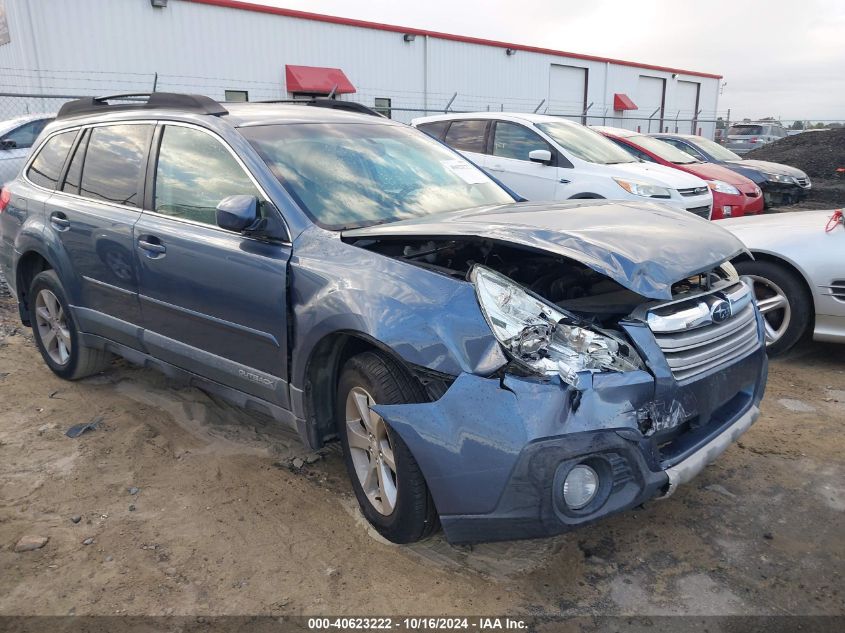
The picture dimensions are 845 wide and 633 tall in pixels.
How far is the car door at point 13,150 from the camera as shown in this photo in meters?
9.74

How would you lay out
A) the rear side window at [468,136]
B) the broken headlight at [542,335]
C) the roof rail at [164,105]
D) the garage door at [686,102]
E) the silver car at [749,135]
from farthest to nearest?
1. the garage door at [686,102]
2. the silver car at [749,135]
3. the rear side window at [468,136]
4. the roof rail at [164,105]
5. the broken headlight at [542,335]

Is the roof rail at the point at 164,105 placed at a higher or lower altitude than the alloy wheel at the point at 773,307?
higher

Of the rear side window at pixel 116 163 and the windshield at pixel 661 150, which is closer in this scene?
the rear side window at pixel 116 163

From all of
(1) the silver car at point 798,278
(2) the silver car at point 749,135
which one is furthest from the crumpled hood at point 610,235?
(2) the silver car at point 749,135

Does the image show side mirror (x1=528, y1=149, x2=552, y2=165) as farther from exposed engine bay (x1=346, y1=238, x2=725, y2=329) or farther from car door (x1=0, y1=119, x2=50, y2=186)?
car door (x1=0, y1=119, x2=50, y2=186)

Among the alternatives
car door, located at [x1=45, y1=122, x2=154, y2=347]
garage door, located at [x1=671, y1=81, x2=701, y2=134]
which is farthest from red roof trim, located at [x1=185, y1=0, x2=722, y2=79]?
car door, located at [x1=45, y1=122, x2=154, y2=347]

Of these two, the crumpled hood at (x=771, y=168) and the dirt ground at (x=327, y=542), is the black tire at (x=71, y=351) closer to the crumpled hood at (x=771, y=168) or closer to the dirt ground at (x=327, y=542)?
the dirt ground at (x=327, y=542)

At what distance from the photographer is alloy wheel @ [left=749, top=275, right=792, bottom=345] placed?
189 inches

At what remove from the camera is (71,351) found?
14.9ft

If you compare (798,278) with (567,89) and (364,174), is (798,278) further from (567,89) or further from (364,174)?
(567,89)

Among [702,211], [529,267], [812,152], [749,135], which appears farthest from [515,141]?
[749,135]

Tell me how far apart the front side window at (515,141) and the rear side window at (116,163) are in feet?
18.1

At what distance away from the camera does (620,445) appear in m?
2.26

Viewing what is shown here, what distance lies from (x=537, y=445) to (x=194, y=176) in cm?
236
